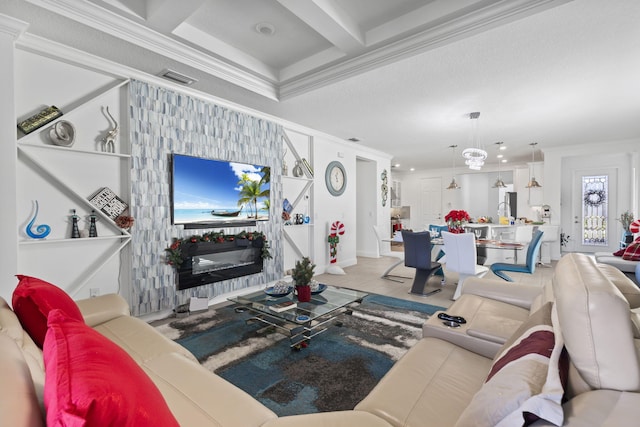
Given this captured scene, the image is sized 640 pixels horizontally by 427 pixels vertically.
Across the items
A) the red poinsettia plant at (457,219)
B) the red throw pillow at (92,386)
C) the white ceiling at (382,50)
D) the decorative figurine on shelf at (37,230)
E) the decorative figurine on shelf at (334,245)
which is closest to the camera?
the red throw pillow at (92,386)

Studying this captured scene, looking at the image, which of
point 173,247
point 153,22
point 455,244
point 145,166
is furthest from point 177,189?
point 455,244

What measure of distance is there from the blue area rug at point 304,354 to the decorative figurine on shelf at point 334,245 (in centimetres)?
205

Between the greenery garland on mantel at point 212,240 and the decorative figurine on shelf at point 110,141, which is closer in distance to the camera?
the decorative figurine on shelf at point 110,141

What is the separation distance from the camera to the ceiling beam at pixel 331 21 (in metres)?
2.35

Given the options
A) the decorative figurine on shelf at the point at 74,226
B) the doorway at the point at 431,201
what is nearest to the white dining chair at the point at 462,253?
the decorative figurine on shelf at the point at 74,226

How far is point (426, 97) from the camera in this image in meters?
3.76

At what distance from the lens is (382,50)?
2.91m

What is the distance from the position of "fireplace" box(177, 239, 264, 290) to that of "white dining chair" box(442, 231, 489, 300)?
8.33 feet

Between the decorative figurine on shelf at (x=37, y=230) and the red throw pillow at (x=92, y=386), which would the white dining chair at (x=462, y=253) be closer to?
the red throw pillow at (x=92, y=386)

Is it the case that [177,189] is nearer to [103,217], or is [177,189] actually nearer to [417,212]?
[103,217]

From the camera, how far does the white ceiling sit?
2.33 metres

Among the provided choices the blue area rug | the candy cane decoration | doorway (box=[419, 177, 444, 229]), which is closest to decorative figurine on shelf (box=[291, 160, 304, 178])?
the candy cane decoration

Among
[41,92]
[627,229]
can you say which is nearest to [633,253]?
[627,229]

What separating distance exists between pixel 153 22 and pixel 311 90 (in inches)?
66.2
